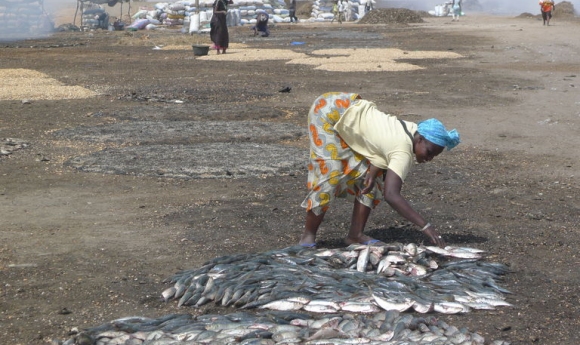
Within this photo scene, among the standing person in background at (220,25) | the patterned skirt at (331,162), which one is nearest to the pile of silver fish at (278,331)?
the patterned skirt at (331,162)

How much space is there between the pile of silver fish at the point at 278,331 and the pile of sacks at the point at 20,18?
35211mm

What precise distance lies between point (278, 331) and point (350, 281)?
0.81 m

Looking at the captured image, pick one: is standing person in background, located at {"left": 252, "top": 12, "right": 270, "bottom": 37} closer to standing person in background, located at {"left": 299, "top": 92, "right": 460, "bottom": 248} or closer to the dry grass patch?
the dry grass patch

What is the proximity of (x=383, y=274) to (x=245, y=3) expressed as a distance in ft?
127

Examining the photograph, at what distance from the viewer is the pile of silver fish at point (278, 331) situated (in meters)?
4.04

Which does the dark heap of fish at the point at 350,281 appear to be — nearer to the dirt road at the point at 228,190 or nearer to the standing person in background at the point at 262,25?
the dirt road at the point at 228,190

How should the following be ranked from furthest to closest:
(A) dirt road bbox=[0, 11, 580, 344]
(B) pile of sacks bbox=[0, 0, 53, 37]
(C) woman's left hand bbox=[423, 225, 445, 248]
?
(B) pile of sacks bbox=[0, 0, 53, 37] → (C) woman's left hand bbox=[423, 225, 445, 248] → (A) dirt road bbox=[0, 11, 580, 344]

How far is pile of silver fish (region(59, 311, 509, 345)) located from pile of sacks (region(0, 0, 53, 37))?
35.2 meters

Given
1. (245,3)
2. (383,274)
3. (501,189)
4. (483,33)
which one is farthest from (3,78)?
(245,3)

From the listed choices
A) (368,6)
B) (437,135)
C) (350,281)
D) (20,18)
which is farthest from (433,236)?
(368,6)

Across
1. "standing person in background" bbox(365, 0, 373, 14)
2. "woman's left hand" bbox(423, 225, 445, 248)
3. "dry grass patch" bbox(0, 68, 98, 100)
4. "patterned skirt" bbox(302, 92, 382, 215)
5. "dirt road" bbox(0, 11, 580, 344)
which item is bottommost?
"dirt road" bbox(0, 11, 580, 344)

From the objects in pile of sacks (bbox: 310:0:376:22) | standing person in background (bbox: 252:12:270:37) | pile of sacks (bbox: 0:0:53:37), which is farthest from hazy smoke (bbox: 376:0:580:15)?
pile of sacks (bbox: 0:0:53:37)

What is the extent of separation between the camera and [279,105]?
13.1 meters

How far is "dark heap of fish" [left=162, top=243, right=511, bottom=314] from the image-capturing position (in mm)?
4604
